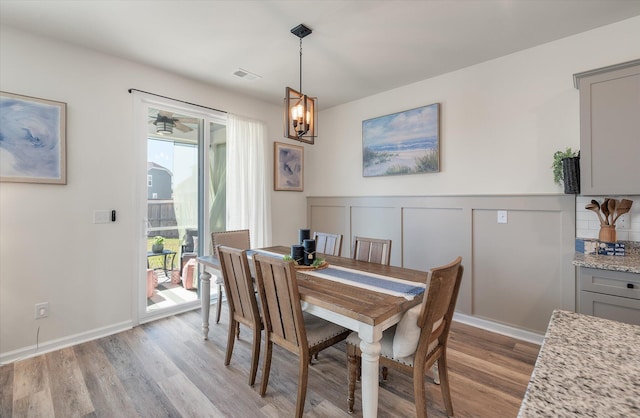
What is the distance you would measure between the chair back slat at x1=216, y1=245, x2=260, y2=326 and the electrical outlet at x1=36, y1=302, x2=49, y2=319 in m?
1.70

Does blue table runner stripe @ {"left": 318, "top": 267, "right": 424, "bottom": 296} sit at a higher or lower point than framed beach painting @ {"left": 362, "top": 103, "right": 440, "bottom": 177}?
lower

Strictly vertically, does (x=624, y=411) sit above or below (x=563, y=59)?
below

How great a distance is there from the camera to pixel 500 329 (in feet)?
9.44

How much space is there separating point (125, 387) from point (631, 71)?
4.16 meters

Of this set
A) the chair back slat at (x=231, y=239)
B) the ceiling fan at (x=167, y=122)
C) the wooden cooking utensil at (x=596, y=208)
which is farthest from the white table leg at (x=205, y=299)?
the wooden cooking utensil at (x=596, y=208)

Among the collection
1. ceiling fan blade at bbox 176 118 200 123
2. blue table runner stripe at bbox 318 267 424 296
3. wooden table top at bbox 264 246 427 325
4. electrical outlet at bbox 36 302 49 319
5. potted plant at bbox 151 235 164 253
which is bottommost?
electrical outlet at bbox 36 302 49 319

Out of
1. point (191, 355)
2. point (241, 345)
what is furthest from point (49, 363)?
point (241, 345)

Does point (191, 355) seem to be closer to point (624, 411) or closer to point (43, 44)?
point (624, 411)

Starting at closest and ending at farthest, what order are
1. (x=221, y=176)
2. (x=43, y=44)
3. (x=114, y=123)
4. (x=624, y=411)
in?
1. (x=624, y=411)
2. (x=43, y=44)
3. (x=114, y=123)
4. (x=221, y=176)

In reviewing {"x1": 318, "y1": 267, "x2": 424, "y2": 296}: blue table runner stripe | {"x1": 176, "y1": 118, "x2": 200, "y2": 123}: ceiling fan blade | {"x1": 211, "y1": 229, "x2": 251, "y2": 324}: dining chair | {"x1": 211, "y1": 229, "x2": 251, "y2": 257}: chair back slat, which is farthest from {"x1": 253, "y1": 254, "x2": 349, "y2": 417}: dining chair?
{"x1": 176, "y1": 118, "x2": 200, "y2": 123}: ceiling fan blade

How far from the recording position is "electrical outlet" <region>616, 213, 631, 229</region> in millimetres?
2279

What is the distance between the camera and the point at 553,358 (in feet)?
2.27

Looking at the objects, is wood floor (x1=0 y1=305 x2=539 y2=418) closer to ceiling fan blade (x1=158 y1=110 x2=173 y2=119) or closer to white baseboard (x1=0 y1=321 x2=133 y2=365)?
white baseboard (x1=0 y1=321 x2=133 y2=365)

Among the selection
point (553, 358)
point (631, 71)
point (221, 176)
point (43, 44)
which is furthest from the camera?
point (221, 176)
